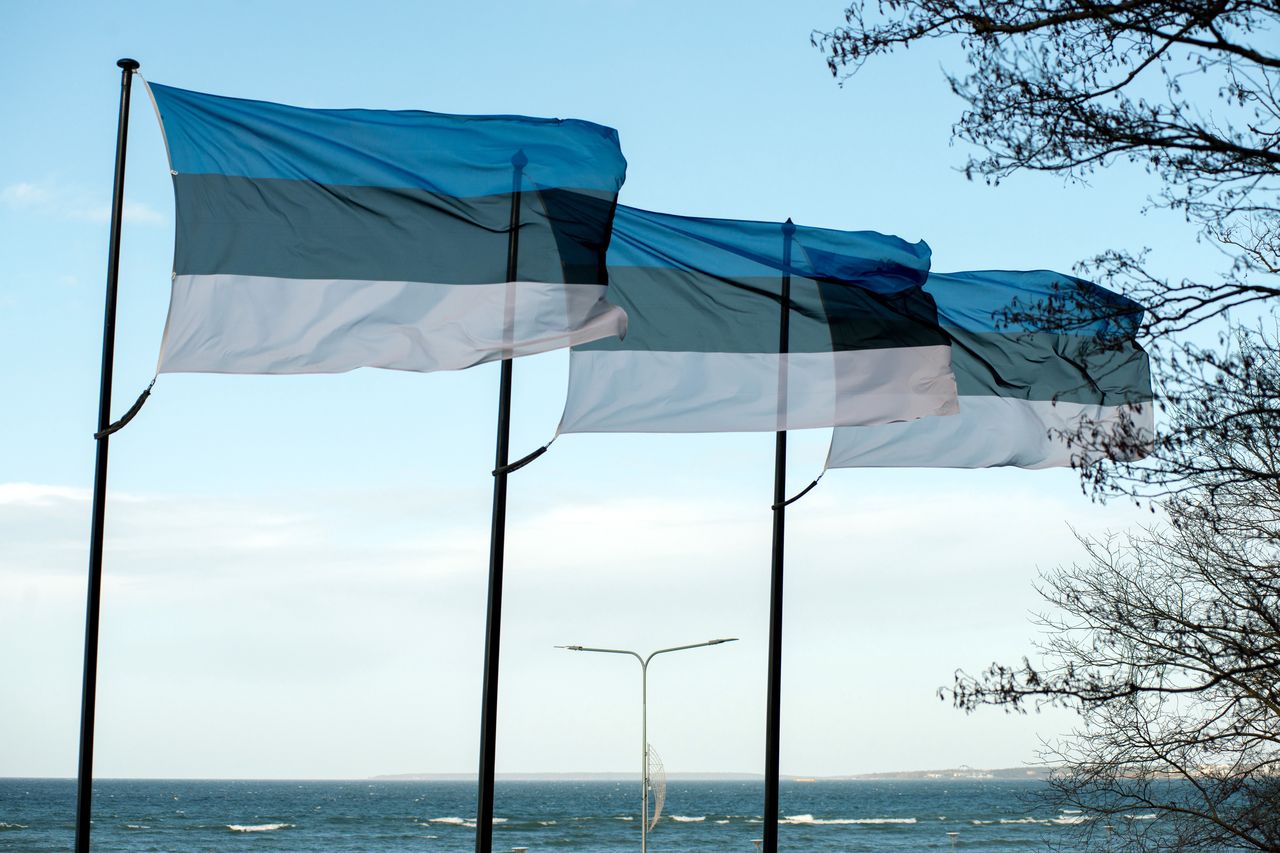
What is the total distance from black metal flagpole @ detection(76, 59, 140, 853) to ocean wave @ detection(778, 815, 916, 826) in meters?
92.2

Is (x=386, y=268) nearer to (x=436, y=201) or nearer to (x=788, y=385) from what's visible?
(x=436, y=201)

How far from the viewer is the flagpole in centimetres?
1198

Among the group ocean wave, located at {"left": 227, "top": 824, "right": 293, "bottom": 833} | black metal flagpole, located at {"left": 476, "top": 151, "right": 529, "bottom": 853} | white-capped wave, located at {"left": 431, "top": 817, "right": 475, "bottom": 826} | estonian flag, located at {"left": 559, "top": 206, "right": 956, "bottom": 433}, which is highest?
estonian flag, located at {"left": 559, "top": 206, "right": 956, "bottom": 433}

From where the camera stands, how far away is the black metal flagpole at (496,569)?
9875 millimetres

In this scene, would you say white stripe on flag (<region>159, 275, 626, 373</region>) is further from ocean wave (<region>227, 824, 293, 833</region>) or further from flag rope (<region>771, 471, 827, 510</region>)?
ocean wave (<region>227, 824, 293, 833</region>)

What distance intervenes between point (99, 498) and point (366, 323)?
2.18m

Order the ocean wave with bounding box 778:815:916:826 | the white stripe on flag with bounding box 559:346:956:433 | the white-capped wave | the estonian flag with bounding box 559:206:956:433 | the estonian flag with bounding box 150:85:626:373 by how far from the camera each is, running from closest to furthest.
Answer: the estonian flag with bounding box 150:85:626:373
the white stripe on flag with bounding box 559:346:956:433
the estonian flag with bounding box 559:206:956:433
the white-capped wave
the ocean wave with bounding box 778:815:916:826

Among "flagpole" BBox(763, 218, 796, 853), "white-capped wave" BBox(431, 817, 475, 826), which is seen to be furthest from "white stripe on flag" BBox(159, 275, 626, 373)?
"white-capped wave" BBox(431, 817, 475, 826)

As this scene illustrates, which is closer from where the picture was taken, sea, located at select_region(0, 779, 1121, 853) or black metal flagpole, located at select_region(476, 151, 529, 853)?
black metal flagpole, located at select_region(476, 151, 529, 853)

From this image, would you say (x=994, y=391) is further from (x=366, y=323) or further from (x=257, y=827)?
(x=257, y=827)

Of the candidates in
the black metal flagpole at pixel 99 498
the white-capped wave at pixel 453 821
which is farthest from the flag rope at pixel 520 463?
the white-capped wave at pixel 453 821

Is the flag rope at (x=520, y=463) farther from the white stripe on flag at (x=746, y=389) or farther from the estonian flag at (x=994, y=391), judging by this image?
the estonian flag at (x=994, y=391)

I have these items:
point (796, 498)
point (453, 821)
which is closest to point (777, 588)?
point (796, 498)

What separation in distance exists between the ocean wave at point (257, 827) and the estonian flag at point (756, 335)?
257ft
